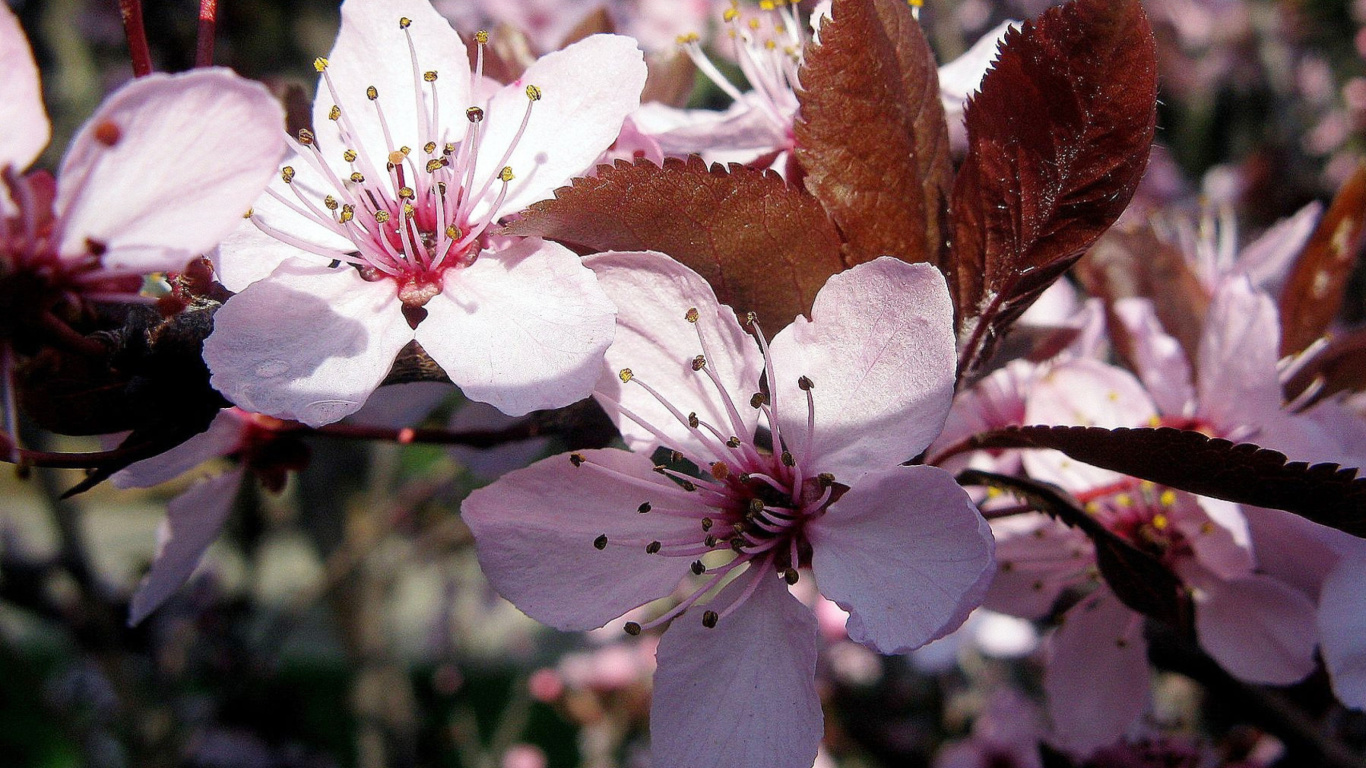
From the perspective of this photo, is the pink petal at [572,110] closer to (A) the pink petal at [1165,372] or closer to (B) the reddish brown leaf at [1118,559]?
(B) the reddish brown leaf at [1118,559]

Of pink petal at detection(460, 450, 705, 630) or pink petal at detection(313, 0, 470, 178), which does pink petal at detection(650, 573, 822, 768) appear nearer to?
pink petal at detection(460, 450, 705, 630)

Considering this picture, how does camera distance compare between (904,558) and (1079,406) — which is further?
(1079,406)

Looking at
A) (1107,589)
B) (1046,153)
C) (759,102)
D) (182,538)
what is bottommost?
(182,538)

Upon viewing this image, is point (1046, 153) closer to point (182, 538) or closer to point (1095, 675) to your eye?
point (1095, 675)

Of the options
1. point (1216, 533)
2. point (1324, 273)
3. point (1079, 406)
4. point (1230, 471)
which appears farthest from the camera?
point (1324, 273)

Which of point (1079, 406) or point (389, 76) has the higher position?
point (389, 76)

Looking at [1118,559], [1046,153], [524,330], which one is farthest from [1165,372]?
[524,330]

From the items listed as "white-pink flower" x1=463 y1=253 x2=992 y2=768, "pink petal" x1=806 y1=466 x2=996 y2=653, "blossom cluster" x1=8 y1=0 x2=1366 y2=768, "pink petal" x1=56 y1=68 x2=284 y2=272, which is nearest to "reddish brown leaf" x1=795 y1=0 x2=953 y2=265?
"blossom cluster" x1=8 y1=0 x2=1366 y2=768

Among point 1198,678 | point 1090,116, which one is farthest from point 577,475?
point 1198,678
